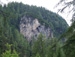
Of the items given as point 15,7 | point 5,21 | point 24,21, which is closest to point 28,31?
point 24,21

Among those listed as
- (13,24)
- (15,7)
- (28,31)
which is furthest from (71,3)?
(15,7)

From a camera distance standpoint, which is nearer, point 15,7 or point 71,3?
point 71,3

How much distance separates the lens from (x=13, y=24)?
15350 centimetres

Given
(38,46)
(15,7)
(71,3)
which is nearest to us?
(71,3)

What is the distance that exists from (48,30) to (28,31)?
31.6 feet

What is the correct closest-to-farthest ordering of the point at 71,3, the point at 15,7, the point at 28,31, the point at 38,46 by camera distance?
the point at 71,3
the point at 38,46
the point at 28,31
the point at 15,7

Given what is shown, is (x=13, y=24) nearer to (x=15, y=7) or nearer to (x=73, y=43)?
(x=15, y=7)

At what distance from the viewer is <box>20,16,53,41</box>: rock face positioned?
468 ft

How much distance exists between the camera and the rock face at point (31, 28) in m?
142

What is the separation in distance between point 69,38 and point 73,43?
12 centimetres

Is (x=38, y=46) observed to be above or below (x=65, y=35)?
above

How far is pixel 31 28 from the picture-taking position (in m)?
143

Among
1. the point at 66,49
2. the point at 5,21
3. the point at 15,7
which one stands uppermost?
the point at 15,7

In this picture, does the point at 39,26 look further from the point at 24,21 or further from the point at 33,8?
the point at 33,8
